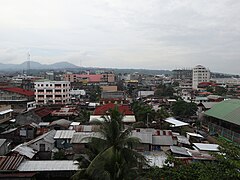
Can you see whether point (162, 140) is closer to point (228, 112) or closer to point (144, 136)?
point (144, 136)

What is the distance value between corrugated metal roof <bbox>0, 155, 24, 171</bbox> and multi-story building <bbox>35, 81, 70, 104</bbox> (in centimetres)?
3494

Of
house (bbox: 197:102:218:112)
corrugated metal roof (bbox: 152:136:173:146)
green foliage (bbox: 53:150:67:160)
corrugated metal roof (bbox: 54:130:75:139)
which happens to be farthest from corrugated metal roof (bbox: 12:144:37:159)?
house (bbox: 197:102:218:112)

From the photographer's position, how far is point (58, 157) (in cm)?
1445

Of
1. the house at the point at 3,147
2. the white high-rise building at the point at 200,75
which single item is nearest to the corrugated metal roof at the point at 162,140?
the house at the point at 3,147

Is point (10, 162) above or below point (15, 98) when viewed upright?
above

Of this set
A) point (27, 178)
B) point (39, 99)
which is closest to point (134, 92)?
point (39, 99)

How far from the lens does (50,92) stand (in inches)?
1849

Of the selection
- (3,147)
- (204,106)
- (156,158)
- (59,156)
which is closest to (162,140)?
(156,158)

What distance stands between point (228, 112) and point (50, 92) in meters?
31.9

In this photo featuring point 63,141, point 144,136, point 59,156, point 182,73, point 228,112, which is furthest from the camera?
point 182,73

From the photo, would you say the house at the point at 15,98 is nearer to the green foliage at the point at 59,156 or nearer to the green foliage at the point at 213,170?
the green foliage at the point at 59,156

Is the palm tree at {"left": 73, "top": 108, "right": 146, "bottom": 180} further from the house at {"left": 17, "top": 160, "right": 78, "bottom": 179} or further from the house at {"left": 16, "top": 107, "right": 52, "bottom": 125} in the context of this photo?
the house at {"left": 16, "top": 107, "right": 52, "bottom": 125}

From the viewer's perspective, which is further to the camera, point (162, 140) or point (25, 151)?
point (162, 140)

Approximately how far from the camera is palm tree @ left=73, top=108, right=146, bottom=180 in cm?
699
